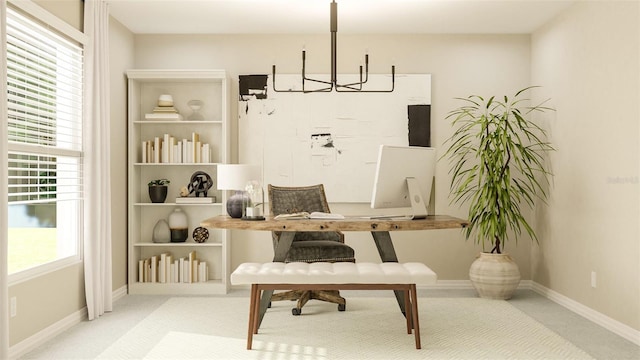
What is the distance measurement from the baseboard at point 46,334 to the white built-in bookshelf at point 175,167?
103 cm

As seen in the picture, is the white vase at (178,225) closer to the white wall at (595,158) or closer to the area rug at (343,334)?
the area rug at (343,334)

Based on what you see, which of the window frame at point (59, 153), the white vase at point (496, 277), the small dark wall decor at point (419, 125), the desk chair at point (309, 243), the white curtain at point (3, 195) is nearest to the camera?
the white curtain at point (3, 195)

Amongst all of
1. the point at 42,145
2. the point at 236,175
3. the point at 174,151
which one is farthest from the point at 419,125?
the point at 42,145

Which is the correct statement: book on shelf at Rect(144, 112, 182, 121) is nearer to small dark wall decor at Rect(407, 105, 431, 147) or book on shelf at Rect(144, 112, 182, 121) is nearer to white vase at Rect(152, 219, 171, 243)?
white vase at Rect(152, 219, 171, 243)

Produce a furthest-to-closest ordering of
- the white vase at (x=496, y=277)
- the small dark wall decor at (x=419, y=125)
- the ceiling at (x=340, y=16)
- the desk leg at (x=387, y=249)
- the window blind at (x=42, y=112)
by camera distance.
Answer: the small dark wall decor at (x=419, y=125), the white vase at (x=496, y=277), the ceiling at (x=340, y=16), the desk leg at (x=387, y=249), the window blind at (x=42, y=112)

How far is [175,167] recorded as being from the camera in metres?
5.47

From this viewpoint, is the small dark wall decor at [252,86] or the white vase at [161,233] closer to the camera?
the white vase at [161,233]

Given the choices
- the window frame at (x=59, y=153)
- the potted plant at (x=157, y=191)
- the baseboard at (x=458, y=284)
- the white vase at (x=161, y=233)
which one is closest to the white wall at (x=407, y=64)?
the baseboard at (x=458, y=284)

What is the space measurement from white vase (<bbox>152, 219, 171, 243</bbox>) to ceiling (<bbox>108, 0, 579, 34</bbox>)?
188cm

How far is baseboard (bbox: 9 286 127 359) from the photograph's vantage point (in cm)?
335

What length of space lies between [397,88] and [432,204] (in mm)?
1194

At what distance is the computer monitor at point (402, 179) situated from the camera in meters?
3.70

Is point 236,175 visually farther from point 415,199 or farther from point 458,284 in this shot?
point 458,284

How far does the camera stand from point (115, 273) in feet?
16.3
